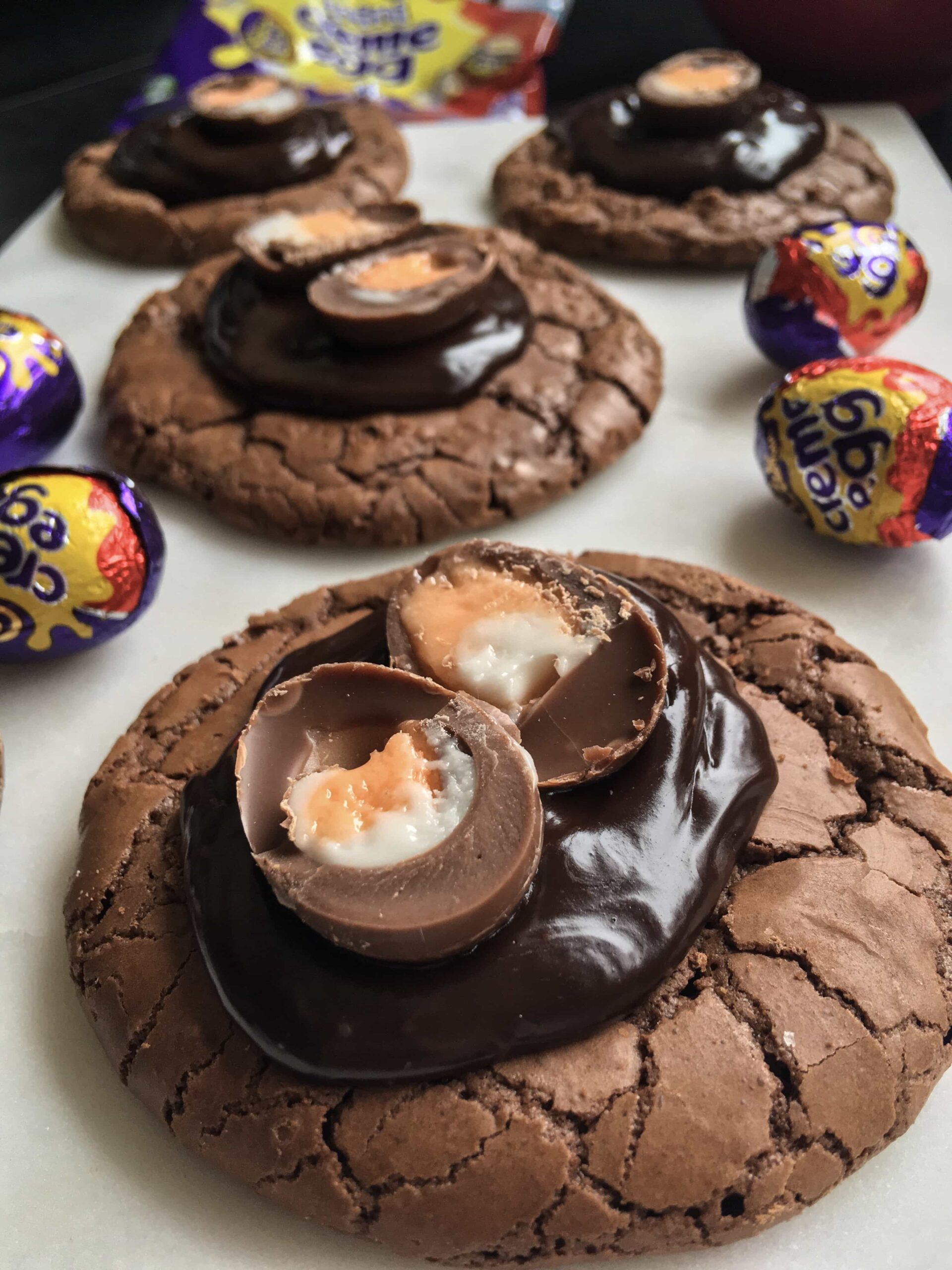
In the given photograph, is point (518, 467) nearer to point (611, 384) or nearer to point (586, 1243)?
point (611, 384)

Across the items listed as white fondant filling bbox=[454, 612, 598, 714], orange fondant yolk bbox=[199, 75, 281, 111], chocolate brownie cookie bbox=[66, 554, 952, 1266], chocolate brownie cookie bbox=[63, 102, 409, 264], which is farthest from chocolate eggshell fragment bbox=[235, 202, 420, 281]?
chocolate brownie cookie bbox=[66, 554, 952, 1266]

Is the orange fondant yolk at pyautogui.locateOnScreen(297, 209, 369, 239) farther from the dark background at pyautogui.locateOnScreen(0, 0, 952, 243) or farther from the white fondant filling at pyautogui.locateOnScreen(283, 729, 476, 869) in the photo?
the white fondant filling at pyautogui.locateOnScreen(283, 729, 476, 869)

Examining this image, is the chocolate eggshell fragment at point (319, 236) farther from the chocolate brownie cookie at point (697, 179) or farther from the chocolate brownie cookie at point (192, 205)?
the chocolate brownie cookie at point (697, 179)

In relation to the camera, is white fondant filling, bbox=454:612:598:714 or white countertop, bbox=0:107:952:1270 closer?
white countertop, bbox=0:107:952:1270

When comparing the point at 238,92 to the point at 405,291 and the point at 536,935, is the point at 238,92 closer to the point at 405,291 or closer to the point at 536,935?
the point at 405,291

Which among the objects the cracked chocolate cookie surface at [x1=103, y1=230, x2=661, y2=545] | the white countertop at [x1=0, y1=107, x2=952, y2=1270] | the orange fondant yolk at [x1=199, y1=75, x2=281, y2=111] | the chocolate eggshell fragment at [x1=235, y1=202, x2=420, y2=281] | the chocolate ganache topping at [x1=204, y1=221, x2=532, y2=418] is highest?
the orange fondant yolk at [x1=199, y1=75, x2=281, y2=111]

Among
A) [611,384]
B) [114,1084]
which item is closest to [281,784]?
[114,1084]

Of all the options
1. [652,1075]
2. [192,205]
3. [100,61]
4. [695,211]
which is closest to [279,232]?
[192,205]
